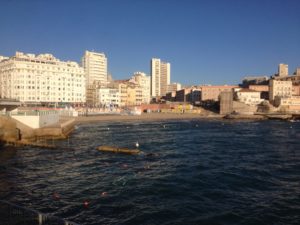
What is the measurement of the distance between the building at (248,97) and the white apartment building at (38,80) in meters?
87.2

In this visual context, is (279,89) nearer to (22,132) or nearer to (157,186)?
(22,132)

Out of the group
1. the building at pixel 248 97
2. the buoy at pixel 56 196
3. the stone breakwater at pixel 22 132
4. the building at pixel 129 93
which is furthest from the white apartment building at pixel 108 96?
the buoy at pixel 56 196

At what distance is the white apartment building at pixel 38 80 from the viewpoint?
134 meters

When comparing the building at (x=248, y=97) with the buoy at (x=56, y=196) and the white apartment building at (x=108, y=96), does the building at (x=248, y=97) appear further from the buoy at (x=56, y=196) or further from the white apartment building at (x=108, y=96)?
the buoy at (x=56, y=196)

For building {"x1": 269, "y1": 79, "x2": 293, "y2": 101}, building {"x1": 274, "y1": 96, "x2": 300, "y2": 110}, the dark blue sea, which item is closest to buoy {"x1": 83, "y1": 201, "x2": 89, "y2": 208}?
the dark blue sea

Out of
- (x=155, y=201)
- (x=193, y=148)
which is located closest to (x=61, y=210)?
(x=155, y=201)

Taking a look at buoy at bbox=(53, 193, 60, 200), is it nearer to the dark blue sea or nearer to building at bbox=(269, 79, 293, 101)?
the dark blue sea

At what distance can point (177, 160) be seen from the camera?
37.0m

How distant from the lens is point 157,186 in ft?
83.4

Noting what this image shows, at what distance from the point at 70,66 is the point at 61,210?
455 ft

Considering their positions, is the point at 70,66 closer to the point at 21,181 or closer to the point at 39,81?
the point at 39,81

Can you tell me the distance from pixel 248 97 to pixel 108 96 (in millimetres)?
77471

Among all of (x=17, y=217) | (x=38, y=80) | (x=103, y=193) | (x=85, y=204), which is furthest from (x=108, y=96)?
(x=17, y=217)

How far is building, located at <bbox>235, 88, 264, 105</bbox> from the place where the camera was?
171250mm
